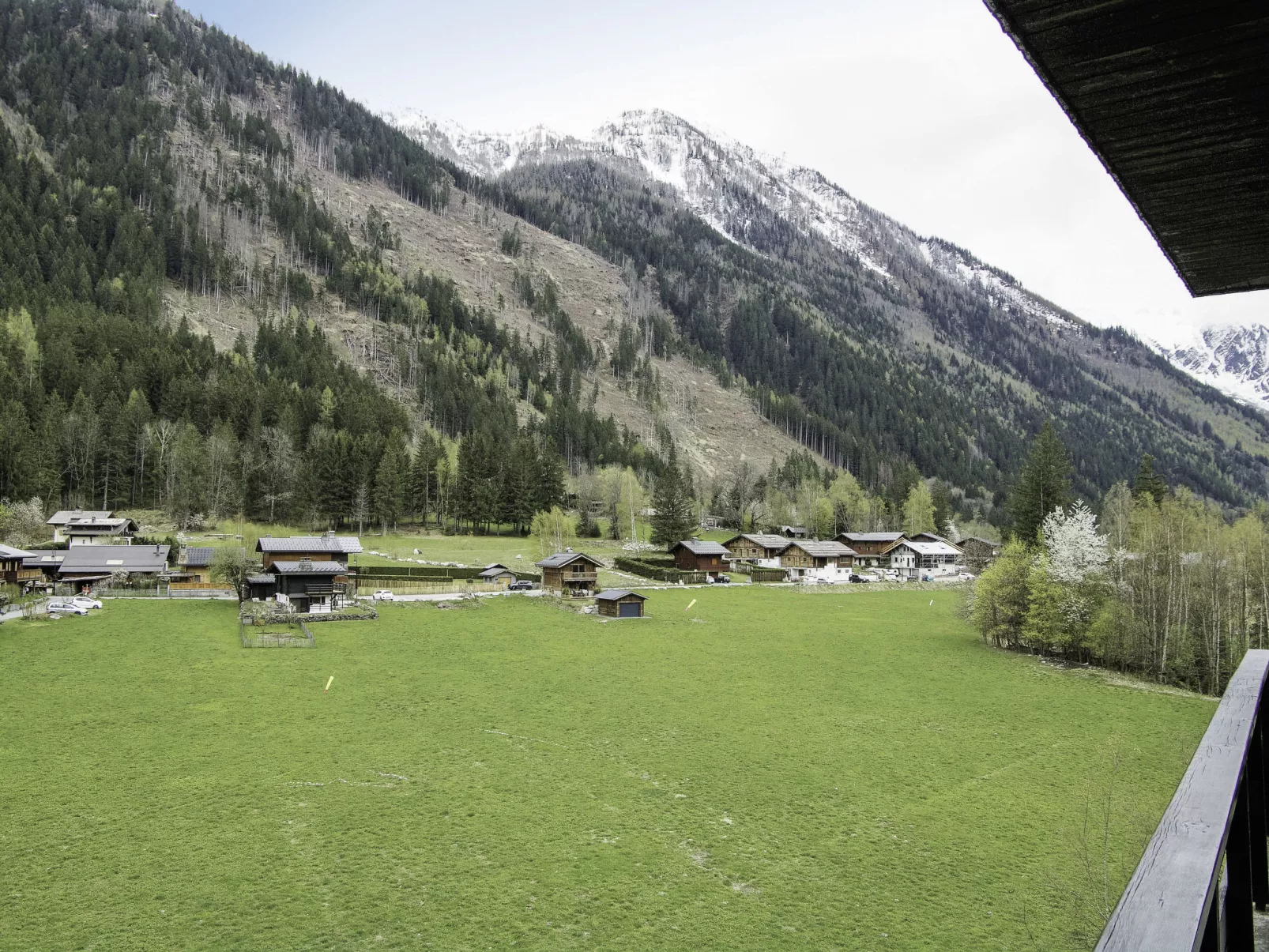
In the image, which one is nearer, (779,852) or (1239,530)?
(779,852)

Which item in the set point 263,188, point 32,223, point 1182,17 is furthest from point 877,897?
point 263,188

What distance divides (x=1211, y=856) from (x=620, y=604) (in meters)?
63.5

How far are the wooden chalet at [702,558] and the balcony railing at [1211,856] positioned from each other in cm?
8685

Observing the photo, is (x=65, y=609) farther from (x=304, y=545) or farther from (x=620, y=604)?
(x=620, y=604)

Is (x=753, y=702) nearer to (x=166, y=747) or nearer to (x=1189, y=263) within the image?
(x=166, y=747)

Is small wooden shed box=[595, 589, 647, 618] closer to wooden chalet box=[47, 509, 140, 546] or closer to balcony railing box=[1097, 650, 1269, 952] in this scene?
wooden chalet box=[47, 509, 140, 546]

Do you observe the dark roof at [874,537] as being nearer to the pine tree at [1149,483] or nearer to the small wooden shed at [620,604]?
the pine tree at [1149,483]

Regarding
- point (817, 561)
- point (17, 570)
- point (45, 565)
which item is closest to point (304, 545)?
point (45, 565)

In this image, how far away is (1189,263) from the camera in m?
5.89

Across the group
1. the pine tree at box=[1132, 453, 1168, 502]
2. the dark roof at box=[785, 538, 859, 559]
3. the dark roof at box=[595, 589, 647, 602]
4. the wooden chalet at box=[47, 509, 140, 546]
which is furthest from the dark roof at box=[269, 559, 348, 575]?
the pine tree at box=[1132, 453, 1168, 502]

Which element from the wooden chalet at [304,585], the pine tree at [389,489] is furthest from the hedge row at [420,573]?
the pine tree at [389,489]

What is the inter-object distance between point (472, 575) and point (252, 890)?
57.5m

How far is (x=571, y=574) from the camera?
74625mm

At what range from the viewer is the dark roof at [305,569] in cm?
6088
